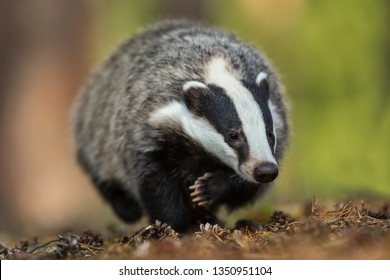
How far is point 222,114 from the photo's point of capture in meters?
4.98

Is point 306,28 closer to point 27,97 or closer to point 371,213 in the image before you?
point 27,97

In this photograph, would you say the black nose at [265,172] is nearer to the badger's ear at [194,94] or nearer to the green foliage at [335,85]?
the badger's ear at [194,94]

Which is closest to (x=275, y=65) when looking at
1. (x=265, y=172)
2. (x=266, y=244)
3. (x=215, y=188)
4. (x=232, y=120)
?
(x=215, y=188)

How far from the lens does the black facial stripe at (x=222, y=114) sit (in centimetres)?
483

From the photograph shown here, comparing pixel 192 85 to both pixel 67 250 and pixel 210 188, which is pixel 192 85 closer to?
pixel 210 188

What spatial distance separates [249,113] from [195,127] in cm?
49

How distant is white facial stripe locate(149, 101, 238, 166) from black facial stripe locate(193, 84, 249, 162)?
45 mm

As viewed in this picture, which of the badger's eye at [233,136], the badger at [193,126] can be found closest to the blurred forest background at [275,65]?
the badger at [193,126]

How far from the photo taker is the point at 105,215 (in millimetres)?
12883

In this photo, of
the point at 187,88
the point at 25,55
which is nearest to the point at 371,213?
the point at 187,88

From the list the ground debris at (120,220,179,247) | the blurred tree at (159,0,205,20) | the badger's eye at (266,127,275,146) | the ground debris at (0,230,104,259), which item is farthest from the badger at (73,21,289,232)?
the blurred tree at (159,0,205,20)

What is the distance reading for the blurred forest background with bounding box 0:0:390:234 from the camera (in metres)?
12.7

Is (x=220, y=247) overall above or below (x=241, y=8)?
below
